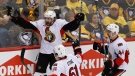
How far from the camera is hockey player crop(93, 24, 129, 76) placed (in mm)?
6805

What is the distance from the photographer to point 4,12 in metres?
7.04

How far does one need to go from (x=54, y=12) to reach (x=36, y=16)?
332 mm

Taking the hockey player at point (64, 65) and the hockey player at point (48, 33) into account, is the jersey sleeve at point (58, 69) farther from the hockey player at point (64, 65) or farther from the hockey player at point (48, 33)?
the hockey player at point (48, 33)

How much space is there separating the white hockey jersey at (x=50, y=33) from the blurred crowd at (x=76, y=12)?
0.16m

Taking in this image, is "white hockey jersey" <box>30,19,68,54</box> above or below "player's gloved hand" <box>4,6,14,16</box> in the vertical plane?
below

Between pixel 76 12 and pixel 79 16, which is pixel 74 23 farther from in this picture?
pixel 76 12

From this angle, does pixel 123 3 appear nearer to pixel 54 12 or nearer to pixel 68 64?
pixel 54 12

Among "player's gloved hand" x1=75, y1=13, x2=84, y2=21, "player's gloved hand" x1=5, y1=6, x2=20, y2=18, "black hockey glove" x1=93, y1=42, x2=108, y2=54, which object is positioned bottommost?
"black hockey glove" x1=93, y1=42, x2=108, y2=54

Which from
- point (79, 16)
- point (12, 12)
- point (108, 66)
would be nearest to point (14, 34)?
point (12, 12)

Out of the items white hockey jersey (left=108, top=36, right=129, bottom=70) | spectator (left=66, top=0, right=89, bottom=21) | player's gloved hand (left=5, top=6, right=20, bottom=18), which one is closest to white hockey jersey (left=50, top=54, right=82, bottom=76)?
white hockey jersey (left=108, top=36, right=129, bottom=70)

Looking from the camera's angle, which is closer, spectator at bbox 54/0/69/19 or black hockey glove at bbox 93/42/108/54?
black hockey glove at bbox 93/42/108/54

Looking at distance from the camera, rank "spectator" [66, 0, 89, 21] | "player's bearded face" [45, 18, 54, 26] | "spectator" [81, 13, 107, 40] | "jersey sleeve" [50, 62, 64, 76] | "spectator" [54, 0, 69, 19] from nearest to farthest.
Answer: "jersey sleeve" [50, 62, 64, 76]
"player's bearded face" [45, 18, 54, 26]
"spectator" [54, 0, 69, 19]
"spectator" [66, 0, 89, 21]
"spectator" [81, 13, 107, 40]

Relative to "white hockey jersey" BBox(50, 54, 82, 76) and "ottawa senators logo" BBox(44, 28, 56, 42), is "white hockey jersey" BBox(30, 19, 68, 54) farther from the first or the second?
"white hockey jersey" BBox(50, 54, 82, 76)

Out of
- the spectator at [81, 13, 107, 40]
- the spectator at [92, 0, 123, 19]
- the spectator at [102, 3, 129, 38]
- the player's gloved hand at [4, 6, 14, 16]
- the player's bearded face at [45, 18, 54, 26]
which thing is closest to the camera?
the player's gloved hand at [4, 6, 14, 16]
